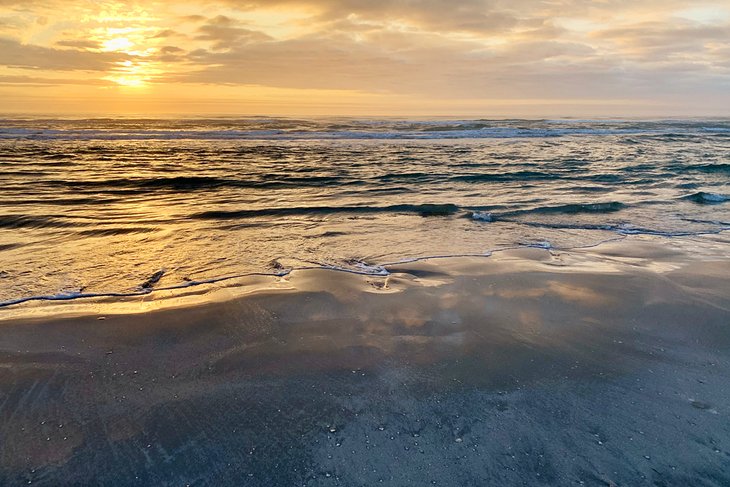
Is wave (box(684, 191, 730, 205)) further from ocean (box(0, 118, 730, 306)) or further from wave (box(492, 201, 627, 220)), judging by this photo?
wave (box(492, 201, 627, 220))

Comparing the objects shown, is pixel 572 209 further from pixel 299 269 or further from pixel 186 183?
pixel 186 183

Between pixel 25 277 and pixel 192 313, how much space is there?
2773 mm

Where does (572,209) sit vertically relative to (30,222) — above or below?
below

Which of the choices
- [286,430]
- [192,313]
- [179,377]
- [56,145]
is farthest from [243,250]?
[56,145]

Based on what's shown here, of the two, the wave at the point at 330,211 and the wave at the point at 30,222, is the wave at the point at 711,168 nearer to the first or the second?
the wave at the point at 330,211

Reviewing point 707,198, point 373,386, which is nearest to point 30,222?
point 373,386

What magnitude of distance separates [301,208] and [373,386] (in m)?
7.96

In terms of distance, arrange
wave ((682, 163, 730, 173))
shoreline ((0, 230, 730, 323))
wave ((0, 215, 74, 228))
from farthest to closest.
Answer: wave ((682, 163, 730, 173)) → wave ((0, 215, 74, 228)) → shoreline ((0, 230, 730, 323))

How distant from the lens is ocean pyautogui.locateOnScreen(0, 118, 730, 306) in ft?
23.8

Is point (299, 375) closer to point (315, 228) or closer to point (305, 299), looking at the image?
point (305, 299)

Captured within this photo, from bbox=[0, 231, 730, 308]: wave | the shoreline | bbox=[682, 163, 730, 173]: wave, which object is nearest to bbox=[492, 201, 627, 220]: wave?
bbox=[0, 231, 730, 308]: wave

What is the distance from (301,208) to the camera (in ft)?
37.9

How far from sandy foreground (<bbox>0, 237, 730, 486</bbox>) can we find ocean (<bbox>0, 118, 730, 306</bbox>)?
4.30 feet

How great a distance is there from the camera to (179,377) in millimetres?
4121
